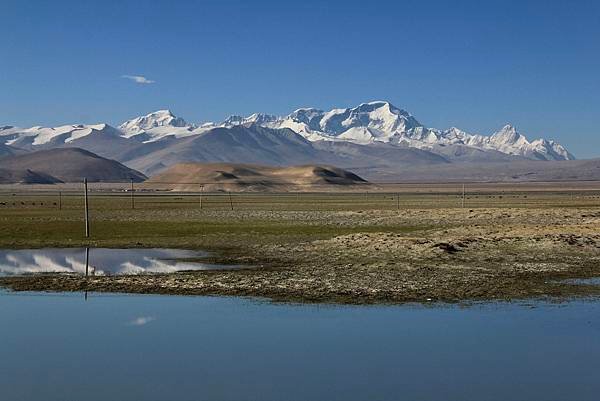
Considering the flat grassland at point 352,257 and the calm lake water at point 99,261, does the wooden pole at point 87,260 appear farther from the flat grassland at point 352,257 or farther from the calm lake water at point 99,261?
the flat grassland at point 352,257

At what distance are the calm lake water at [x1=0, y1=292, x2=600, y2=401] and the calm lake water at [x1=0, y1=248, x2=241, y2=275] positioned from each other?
8.08 m

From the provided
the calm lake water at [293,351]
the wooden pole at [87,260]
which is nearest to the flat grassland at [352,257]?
the wooden pole at [87,260]

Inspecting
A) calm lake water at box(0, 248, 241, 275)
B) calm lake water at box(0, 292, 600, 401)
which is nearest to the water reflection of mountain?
calm lake water at box(0, 248, 241, 275)

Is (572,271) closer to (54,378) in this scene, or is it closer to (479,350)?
(479,350)

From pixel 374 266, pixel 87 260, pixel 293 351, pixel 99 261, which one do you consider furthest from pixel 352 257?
pixel 293 351

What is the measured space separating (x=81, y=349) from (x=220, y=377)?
4065 mm

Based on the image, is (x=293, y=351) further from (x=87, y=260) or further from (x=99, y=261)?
(x=87, y=260)

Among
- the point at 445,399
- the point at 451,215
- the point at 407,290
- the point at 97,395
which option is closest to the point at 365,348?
the point at 445,399

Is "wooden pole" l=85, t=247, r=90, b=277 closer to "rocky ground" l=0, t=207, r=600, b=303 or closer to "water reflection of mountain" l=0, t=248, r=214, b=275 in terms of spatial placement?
"water reflection of mountain" l=0, t=248, r=214, b=275

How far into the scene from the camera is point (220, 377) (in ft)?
49.0

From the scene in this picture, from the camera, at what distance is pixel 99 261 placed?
112 feet

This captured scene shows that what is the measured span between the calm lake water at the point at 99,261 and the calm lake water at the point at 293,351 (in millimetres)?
8077

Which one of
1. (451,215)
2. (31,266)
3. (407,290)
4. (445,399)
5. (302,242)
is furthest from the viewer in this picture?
(451,215)

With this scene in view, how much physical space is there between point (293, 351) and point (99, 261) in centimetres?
1937
